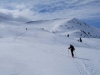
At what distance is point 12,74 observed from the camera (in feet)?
45.6

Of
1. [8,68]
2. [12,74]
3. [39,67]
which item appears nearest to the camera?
[12,74]

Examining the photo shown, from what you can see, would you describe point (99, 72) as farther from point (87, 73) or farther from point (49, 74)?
point (49, 74)

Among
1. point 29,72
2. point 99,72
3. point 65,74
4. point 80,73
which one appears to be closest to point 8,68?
point 29,72

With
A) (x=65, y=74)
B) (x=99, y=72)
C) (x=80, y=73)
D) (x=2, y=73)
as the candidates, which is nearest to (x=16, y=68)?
(x=2, y=73)

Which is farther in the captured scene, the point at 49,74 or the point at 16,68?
the point at 16,68

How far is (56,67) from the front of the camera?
1655cm

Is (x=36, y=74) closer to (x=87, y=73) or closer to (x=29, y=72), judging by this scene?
(x=29, y=72)

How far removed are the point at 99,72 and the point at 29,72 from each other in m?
6.46

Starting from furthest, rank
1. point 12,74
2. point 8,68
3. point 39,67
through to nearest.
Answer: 1. point 39,67
2. point 8,68
3. point 12,74

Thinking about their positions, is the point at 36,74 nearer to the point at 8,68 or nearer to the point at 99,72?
the point at 8,68

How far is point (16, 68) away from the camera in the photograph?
1544cm

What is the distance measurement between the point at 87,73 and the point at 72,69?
1.82 metres

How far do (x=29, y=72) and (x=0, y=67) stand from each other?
9.45 ft

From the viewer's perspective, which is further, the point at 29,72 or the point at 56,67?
the point at 56,67
